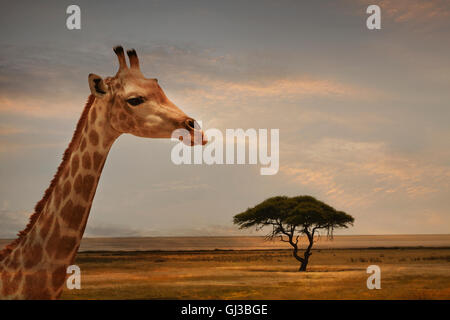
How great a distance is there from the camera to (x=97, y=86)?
3.74 m

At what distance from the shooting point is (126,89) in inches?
147

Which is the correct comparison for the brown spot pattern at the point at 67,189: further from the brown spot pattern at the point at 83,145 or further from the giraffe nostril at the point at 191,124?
the giraffe nostril at the point at 191,124

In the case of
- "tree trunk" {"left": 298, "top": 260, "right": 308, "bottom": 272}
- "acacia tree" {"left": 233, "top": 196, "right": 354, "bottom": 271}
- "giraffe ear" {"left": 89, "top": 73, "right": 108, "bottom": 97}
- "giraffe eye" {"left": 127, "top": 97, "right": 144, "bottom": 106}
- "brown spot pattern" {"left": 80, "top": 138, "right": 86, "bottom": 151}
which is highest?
"giraffe ear" {"left": 89, "top": 73, "right": 108, "bottom": 97}

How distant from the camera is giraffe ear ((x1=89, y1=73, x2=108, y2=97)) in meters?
3.69

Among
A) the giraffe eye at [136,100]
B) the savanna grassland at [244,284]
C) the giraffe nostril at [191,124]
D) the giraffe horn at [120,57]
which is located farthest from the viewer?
the savanna grassland at [244,284]

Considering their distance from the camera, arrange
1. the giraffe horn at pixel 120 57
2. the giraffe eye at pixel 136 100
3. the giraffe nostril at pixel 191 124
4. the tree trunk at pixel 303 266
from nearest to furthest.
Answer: the giraffe nostril at pixel 191 124 → the giraffe eye at pixel 136 100 → the giraffe horn at pixel 120 57 → the tree trunk at pixel 303 266

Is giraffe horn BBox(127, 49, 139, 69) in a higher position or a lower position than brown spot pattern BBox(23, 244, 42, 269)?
higher

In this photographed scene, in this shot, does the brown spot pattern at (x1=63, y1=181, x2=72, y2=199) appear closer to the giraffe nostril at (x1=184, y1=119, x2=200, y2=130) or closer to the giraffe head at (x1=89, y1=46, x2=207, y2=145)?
the giraffe head at (x1=89, y1=46, x2=207, y2=145)

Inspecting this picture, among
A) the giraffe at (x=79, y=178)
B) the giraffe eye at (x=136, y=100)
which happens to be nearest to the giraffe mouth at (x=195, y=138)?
the giraffe at (x=79, y=178)

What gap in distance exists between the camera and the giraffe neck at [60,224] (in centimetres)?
Answer: 360

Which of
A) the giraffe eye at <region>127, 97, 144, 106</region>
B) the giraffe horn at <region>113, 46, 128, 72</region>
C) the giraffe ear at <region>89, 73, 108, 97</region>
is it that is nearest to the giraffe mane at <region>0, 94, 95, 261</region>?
the giraffe ear at <region>89, 73, 108, 97</region>
